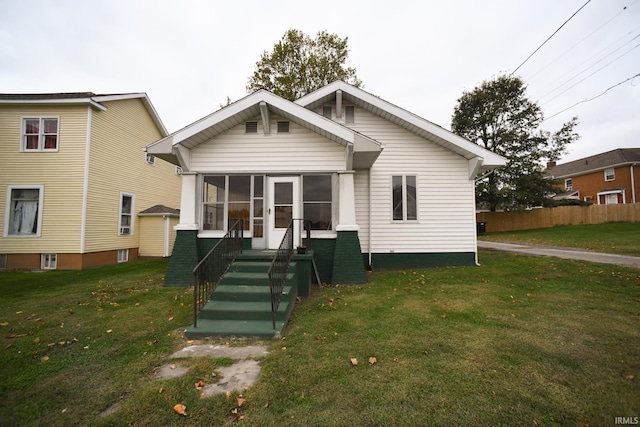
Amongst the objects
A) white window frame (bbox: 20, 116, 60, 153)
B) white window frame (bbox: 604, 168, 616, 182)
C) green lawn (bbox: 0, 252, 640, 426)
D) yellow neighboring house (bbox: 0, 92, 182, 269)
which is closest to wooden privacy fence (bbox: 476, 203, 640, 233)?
white window frame (bbox: 604, 168, 616, 182)

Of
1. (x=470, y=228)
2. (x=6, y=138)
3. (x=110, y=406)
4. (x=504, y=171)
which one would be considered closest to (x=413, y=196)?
(x=470, y=228)

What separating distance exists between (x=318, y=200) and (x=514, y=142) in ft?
80.5

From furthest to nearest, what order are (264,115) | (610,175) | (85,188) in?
(610,175) → (85,188) → (264,115)

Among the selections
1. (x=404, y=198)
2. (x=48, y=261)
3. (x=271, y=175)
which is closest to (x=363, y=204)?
(x=404, y=198)

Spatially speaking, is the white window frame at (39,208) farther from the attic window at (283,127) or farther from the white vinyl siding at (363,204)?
the white vinyl siding at (363,204)

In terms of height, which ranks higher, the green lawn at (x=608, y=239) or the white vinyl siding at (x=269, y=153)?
the white vinyl siding at (x=269, y=153)

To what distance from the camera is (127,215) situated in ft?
42.8

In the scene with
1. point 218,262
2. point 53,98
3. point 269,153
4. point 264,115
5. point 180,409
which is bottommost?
point 180,409

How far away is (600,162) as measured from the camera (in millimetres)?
27625

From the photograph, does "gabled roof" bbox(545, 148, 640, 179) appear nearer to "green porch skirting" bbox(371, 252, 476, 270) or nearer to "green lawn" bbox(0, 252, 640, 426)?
"green porch skirting" bbox(371, 252, 476, 270)

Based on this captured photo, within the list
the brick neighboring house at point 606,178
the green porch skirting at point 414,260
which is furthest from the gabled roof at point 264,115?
the brick neighboring house at point 606,178

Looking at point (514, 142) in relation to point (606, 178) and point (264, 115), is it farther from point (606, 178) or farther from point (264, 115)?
point (264, 115)

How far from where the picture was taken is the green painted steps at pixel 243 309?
4059 mm

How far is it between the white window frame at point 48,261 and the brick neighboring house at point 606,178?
3603cm
